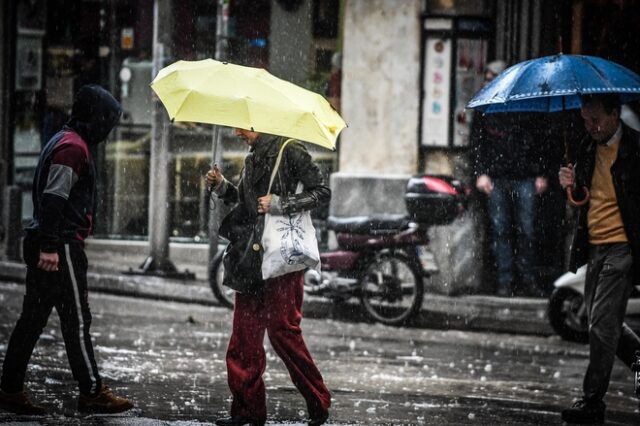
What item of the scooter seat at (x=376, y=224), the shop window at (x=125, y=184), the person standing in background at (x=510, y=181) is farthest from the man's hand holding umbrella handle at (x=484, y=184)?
the shop window at (x=125, y=184)

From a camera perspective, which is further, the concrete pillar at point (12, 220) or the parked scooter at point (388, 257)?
the concrete pillar at point (12, 220)

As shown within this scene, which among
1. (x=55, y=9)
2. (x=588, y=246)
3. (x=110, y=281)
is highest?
(x=55, y=9)

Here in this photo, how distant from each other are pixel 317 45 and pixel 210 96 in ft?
29.5

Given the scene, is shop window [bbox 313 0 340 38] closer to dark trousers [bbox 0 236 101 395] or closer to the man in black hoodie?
the man in black hoodie

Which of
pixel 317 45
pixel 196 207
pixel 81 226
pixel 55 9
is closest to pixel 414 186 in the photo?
pixel 317 45

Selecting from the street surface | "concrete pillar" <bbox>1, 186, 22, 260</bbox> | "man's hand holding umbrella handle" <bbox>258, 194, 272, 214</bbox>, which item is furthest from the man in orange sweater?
"concrete pillar" <bbox>1, 186, 22, 260</bbox>

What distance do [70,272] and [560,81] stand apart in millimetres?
2803

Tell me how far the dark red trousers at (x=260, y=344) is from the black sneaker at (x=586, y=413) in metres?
1.54

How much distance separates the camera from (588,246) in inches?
282

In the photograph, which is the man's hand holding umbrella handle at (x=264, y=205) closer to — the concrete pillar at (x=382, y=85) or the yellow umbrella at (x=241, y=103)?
the yellow umbrella at (x=241, y=103)

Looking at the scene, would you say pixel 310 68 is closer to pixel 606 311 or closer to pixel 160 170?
pixel 160 170

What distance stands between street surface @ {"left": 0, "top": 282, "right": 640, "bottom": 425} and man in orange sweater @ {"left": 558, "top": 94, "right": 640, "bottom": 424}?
0.40m

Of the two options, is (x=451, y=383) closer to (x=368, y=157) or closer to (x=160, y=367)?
(x=160, y=367)

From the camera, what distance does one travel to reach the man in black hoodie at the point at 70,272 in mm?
6496
